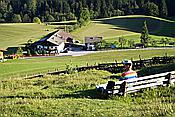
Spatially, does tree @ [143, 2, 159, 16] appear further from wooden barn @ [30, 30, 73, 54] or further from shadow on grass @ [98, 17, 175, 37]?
wooden barn @ [30, 30, 73, 54]

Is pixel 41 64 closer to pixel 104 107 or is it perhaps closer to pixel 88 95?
pixel 88 95

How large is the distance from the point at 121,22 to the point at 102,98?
164695 millimetres

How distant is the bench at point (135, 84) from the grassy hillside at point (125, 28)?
12069cm

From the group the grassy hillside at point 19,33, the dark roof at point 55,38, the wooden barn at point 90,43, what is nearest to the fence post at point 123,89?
the wooden barn at point 90,43

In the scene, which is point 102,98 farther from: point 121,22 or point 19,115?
point 121,22

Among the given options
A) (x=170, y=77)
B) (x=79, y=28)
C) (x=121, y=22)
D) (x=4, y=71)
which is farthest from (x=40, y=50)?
(x=170, y=77)

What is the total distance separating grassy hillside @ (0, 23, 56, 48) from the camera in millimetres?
132500

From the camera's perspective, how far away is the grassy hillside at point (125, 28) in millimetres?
146500

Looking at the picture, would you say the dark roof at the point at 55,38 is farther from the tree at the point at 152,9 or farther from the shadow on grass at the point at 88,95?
the shadow on grass at the point at 88,95

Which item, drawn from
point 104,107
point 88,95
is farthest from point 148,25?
point 104,107

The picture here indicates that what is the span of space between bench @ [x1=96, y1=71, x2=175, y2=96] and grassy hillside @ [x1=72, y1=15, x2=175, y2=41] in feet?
396

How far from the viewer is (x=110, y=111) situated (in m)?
11.8

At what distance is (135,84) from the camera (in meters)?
14.6

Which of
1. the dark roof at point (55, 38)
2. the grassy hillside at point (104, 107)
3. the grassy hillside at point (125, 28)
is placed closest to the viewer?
the grassy hillside at point (104, 107)
